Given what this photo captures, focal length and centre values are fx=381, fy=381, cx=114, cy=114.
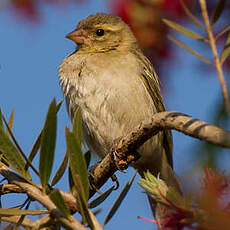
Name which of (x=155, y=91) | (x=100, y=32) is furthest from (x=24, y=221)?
(x=100, y=32)

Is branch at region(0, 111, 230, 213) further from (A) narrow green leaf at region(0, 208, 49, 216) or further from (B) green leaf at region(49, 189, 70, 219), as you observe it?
(B) green leaf at region(49, 189, 70, 219)

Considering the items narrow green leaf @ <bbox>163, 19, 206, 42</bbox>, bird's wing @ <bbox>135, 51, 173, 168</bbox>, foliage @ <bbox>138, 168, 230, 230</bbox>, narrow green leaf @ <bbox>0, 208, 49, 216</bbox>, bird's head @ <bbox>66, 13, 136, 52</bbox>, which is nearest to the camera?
foliage @ <bbox>138, 168, 230, 230</bbox>

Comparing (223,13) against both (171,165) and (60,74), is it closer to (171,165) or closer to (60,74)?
(60,74)

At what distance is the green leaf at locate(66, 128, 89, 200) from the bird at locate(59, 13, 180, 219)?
171 centimetres

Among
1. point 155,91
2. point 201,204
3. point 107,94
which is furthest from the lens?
point 155,91

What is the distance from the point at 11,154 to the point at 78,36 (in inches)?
98.8

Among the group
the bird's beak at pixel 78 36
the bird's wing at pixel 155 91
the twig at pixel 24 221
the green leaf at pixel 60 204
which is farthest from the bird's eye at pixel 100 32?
the green leaf at pixel 60 204

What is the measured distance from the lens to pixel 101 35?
3.94m

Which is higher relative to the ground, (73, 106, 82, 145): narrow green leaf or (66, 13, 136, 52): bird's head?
(66, 13, 136, 52): bird's head

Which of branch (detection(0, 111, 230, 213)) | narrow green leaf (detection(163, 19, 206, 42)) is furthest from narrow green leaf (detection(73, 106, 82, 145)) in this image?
narrow green leaf (detection(163, 19, 206, 42))

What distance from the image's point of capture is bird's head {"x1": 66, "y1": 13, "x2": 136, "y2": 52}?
3.83 metres

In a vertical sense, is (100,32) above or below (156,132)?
above

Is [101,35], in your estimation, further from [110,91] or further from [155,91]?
[110,91]

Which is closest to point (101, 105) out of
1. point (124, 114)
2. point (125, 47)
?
point (124, 114)
